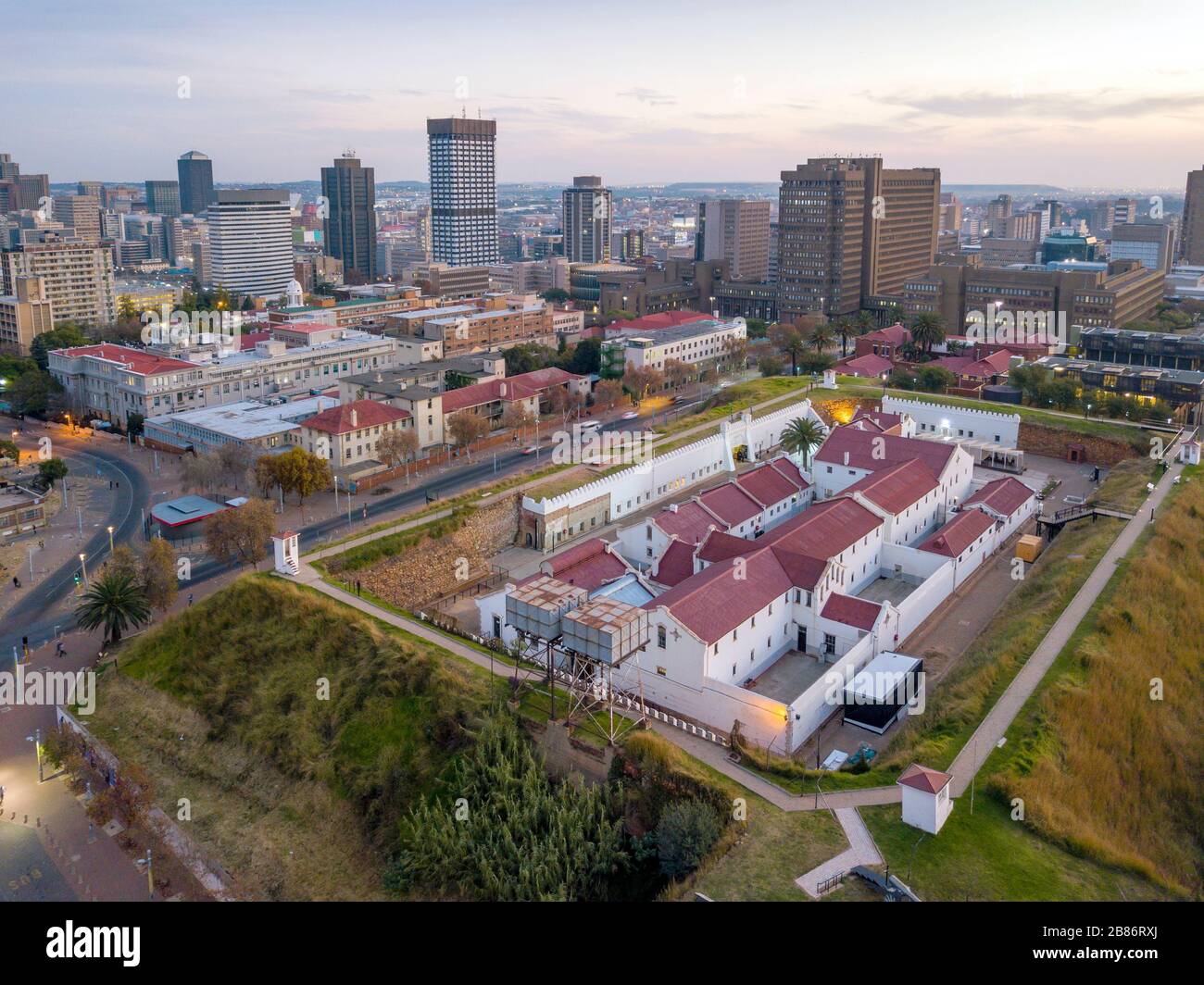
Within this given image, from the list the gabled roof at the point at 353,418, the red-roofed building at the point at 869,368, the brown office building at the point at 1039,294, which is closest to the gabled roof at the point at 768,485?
the gabled roof at the point at 353,418

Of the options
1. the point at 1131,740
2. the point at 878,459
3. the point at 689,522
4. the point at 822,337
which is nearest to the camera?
the point at 1131,740

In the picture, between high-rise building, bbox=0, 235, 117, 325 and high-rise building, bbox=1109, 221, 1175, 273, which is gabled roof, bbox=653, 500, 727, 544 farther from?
high-rise building, bbox=1109, 221, 1175, 273

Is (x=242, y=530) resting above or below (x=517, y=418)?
below

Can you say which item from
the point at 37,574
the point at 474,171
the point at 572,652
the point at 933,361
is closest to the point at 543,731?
the point at 572,652

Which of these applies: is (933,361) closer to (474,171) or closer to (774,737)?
(774,737)

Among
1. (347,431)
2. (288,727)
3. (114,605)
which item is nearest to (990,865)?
(288,727)

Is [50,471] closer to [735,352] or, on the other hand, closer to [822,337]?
[735,352]

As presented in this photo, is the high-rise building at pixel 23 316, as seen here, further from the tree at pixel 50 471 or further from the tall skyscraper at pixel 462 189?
the tall skyscraper at pixel 462 189
